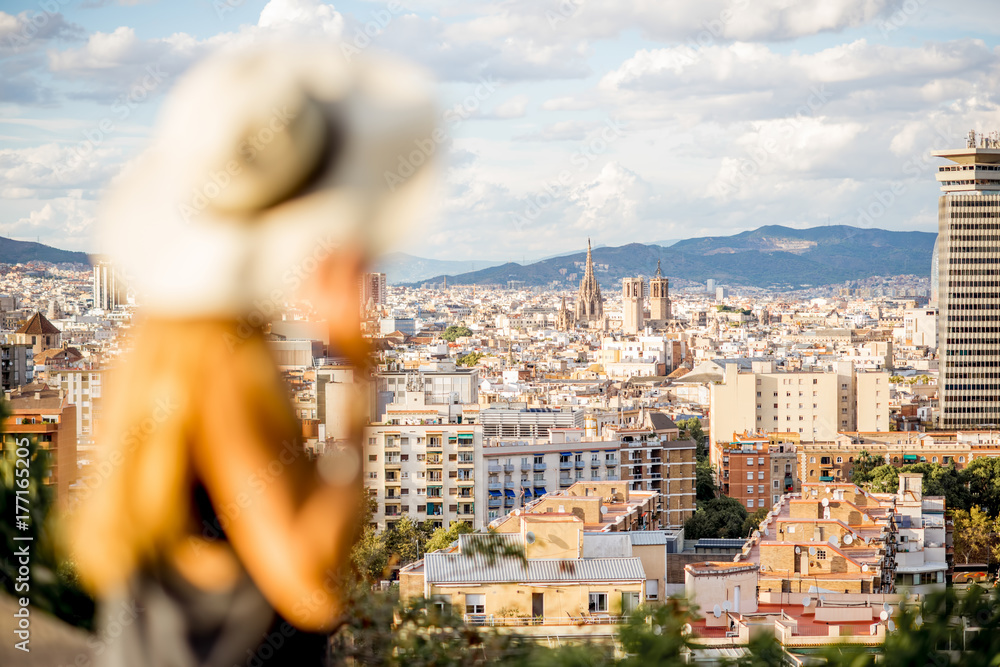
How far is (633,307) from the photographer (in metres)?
99.9

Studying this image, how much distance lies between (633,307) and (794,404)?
60.8 metres

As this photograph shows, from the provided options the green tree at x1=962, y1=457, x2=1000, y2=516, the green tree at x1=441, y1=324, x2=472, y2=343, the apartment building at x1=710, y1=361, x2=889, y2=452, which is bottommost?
the green tree at x1=962, y1=457, x2=1000, y2=516

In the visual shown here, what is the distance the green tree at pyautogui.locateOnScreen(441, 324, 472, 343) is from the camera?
8132 centimetres

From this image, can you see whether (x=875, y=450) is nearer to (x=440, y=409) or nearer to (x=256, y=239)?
(x=440, y=409)

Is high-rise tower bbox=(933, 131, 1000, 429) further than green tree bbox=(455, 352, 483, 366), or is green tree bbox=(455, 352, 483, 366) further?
green tree bbox=(455, 352, 483, 366)

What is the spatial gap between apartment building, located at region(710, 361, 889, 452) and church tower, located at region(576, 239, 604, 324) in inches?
2635

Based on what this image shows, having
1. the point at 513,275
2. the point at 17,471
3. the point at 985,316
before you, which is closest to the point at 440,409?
the point at 17,471

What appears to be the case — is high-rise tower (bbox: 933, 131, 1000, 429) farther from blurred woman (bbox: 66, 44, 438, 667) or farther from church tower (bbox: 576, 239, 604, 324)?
church tower (bbox: 576, 239, 604, 324)

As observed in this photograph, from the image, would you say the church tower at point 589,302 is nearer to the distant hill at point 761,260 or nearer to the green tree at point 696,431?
the distant hill at point 761,260

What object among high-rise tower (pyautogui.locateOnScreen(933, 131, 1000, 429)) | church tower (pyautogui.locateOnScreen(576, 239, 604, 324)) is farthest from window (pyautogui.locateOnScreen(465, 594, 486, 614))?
church tower (pyautogui.locateOnScreen(576, 239, 604, 324))

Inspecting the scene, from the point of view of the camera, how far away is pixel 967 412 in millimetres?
41938

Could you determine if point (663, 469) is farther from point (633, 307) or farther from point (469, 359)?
point (633, 307)

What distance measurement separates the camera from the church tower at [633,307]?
99.9 metres

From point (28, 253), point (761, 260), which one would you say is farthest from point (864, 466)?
point (761, 260)
